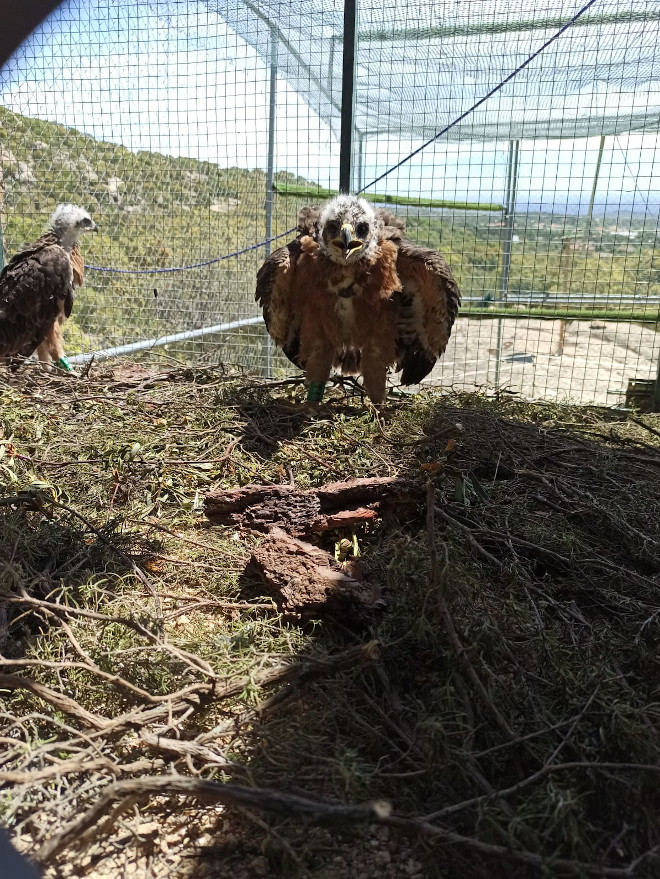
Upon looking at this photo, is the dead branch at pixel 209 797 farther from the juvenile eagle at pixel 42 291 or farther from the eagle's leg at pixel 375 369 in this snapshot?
the juvenile eagle at pixel 42 291

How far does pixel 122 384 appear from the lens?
4.21 m

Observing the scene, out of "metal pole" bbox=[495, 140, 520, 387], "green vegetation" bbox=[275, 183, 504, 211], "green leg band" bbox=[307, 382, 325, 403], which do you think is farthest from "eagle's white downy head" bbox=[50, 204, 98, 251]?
"metal pole" bbox=[495, 140, 520, 387]

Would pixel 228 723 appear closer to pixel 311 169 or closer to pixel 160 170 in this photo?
pixel 311 169

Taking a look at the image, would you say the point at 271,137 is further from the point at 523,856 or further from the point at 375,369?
the point at 523,856

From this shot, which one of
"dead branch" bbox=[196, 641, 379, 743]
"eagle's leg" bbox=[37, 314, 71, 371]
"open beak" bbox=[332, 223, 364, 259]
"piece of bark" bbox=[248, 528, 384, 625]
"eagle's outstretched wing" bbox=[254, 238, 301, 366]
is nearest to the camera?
"dead branch" bbox=[196, 641, 379, 743]

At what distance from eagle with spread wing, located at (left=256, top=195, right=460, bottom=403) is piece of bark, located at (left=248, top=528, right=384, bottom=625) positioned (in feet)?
6.88

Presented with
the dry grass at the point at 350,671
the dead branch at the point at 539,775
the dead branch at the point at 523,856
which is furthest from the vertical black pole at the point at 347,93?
the dead branch at the point at 523,856

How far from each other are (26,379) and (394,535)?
126 inches

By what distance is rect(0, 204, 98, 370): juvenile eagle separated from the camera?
5238mm

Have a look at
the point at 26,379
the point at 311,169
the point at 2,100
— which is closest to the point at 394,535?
the point at 26,379

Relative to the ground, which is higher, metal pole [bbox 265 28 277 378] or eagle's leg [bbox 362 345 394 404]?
metal pole [bbox 265 28 277 378]

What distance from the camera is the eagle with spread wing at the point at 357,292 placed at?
3979 millimetres

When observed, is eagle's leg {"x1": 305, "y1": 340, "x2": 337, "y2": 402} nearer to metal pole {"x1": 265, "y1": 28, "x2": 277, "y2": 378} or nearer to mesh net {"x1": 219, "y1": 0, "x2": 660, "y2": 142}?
metal pole {"x1": 265, "y1": 28, "x2": 277, "y2": 378}

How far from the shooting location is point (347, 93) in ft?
15.5
